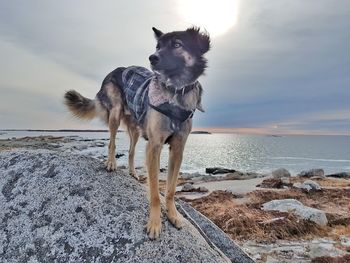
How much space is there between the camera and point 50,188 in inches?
201

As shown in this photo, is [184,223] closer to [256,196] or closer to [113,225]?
[113,225]

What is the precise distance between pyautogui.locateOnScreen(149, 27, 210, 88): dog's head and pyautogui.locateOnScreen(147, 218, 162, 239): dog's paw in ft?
5.52

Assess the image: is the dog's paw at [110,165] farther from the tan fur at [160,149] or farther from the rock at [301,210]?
the rock at [301,210]

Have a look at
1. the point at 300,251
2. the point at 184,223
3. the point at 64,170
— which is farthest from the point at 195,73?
the point at 300,251

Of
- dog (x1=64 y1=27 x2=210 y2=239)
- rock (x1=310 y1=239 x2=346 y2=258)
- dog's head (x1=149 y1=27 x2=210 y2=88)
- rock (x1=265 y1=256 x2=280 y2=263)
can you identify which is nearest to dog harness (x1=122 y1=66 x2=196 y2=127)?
dog (x1=64 y1=27 x2=210 y2=239)

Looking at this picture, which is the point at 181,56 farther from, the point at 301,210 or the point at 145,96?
the point at 301,210

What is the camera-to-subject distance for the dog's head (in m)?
4.69

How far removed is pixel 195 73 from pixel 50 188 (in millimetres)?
2454

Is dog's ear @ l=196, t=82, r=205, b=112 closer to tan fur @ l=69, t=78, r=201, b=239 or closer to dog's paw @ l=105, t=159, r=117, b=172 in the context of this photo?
tan fur @ l=69, t=78, r=201, b=239

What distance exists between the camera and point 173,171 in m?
5.10

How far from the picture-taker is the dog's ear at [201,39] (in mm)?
4913

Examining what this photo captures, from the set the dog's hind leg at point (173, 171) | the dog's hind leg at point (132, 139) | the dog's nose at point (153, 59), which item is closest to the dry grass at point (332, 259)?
the dog's hind leg at point (132, 139)

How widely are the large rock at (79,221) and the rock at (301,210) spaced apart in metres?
8.41

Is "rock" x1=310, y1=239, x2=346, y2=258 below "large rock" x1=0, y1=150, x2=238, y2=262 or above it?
below
